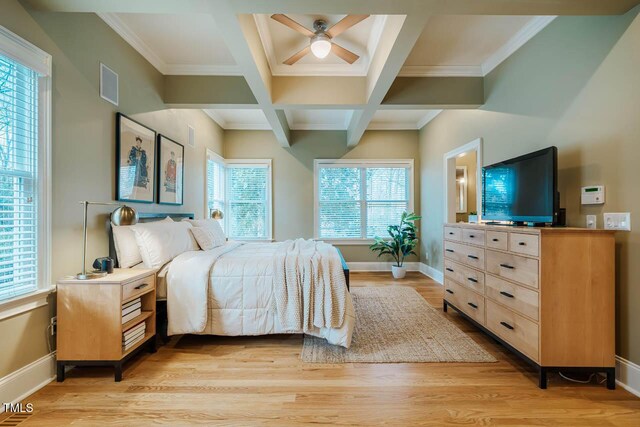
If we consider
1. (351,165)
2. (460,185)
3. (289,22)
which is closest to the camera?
(289,22)

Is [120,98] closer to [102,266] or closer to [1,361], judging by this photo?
[102,266]

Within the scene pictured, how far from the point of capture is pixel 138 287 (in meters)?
2.08

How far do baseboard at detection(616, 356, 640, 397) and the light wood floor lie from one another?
0.07 meters

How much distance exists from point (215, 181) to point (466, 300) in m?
4.47

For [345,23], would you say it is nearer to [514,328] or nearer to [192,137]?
[514,328]

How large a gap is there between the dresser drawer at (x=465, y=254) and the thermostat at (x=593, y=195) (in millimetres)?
788

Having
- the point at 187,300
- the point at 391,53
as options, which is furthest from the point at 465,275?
the point at 187,300

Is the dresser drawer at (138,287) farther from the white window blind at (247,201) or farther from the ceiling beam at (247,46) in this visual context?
the white window blind at (247,201)

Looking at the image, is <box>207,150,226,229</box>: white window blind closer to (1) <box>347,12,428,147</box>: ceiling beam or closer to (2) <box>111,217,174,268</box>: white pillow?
(2) <box>111,217,174,268</box>: white pillow

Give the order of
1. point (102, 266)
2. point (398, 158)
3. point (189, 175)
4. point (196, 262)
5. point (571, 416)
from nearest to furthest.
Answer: point (571, 416) < point (102, 266) < point (196, 262) < point (189, 175) < point (398, 158)

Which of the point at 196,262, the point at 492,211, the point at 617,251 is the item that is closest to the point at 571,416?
the point at 617,251

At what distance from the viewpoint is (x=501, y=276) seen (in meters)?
2.16

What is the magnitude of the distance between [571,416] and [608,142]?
1.78 m

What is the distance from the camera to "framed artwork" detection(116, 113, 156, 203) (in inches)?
99.4
